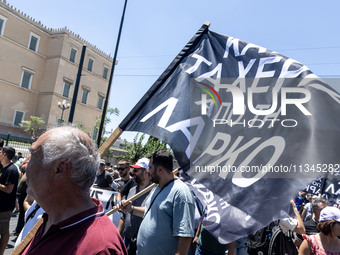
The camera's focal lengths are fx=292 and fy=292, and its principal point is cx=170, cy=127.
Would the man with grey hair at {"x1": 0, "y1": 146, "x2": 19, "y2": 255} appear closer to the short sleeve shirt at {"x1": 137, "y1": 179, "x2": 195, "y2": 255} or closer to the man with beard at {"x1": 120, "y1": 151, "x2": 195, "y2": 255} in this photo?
the man with beard at {"x1": 120, "y1": 151, "x2": 195, "y2": 255}

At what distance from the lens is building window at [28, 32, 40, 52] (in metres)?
37.2

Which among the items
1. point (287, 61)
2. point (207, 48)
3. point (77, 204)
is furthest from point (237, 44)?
point (77, 204)

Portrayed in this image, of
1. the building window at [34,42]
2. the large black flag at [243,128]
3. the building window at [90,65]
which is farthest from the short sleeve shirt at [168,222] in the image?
the building window at [90,65]

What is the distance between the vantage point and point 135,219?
4.09 metres

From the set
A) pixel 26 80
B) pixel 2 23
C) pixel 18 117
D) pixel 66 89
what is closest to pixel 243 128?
pixel 2 23

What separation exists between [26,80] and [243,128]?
40.6 meters

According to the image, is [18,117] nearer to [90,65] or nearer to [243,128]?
[90,65]

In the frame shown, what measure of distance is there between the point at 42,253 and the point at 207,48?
249cm

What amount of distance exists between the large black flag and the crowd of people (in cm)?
37

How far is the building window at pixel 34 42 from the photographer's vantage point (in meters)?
37.2

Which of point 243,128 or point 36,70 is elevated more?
point 36,70

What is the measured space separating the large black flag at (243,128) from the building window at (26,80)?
39432 millimetres

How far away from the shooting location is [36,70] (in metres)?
38.6

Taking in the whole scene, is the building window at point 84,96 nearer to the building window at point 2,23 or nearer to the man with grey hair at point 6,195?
the building window at point 2,23
